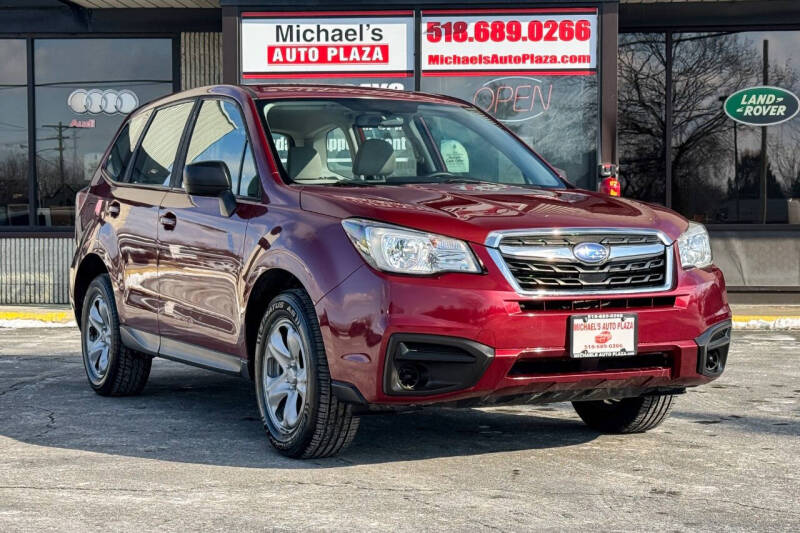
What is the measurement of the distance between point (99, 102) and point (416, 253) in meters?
10.6

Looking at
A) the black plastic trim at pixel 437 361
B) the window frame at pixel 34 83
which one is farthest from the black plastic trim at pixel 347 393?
the window frame at pixel 34 83

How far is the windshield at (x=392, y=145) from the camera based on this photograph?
6.46 metres

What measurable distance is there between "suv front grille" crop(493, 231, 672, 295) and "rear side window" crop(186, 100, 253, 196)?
161 cm

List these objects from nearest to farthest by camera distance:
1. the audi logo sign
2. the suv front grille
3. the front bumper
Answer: the front bumper
the suv front grille
the audi logo sign

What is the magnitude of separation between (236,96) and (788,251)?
9.25 m

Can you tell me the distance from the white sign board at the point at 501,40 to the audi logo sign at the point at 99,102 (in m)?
3.54

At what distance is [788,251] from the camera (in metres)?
14.6

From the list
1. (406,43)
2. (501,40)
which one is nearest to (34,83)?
(406,43)

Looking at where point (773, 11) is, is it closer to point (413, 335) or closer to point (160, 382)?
point (160, 382)

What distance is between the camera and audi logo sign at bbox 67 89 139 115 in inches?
598

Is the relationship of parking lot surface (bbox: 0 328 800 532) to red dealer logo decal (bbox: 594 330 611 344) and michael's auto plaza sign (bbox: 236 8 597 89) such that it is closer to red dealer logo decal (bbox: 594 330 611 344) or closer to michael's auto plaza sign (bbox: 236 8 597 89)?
red dealer logo decal (bbox: 594 330 611 344)

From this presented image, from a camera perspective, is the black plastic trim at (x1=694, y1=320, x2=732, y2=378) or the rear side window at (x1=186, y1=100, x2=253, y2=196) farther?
the rear side window at (x1=186, y1=100, x2=253, y2=196)

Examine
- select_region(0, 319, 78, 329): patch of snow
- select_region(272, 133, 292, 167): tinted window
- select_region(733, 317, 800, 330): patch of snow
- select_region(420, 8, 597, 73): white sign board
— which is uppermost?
select_region(420, 8, 597, 73): white sign board

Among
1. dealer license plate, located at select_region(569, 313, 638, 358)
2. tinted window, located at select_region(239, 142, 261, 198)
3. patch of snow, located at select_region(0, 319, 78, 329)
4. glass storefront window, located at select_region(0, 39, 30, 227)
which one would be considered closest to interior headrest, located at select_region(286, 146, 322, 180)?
tinted window, located at select_region(239, 142, 261, 198)
